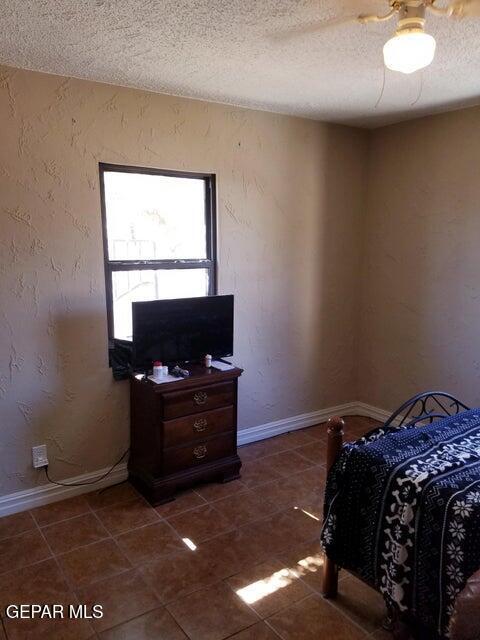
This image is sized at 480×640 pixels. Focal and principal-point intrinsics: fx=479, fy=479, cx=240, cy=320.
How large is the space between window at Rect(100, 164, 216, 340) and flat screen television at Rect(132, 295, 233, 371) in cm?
27

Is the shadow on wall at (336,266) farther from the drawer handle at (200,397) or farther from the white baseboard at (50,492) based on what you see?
the white baseboard at (50,492)

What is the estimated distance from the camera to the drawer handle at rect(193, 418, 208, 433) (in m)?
2.88

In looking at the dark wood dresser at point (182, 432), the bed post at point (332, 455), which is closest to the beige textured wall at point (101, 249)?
the dark wood dresser at point (182, 432)

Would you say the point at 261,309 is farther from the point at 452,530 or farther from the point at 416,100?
the point at 452,530

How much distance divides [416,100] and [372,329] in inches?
69.9

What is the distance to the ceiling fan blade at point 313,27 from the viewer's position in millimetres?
1903

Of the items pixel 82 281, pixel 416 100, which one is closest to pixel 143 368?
pixel 82 281

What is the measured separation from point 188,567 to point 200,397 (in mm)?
932

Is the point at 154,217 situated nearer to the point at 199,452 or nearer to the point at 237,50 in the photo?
the point at 237,50

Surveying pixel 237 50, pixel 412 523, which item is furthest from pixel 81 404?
pixel 237 50

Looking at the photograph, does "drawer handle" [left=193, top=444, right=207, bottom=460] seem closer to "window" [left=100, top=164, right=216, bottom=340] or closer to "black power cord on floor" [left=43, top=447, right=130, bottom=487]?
"black power cord on floor" [left=43, top=447, right=130, bottom=487]

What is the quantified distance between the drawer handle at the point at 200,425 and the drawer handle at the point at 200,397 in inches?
4.5

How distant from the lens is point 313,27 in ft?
6.47

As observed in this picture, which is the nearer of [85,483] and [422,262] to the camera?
[85,483]
